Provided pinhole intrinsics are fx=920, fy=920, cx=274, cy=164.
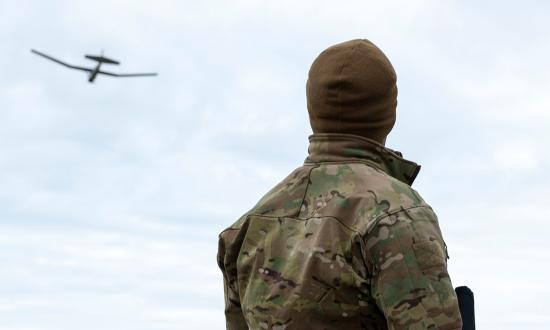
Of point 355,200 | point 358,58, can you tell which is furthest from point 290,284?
point 358,58

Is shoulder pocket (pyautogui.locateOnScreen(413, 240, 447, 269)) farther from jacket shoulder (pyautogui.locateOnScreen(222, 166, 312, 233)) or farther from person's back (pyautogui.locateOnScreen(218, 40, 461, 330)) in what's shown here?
jacket shoulder (pyautogui.locateOnScreen(222, 166, 312, 233))

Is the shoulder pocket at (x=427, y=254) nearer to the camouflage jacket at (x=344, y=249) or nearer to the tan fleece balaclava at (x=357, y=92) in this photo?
the camouflage jacket at (x=344, y=249)

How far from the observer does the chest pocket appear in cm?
473

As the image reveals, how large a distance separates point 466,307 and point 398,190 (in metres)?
0.71

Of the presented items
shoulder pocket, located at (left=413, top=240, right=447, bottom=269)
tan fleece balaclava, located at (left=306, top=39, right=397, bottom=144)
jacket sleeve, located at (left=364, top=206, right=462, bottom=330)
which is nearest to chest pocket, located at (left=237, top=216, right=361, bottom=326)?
jacket sleeve, located at (left=364, top=206, right=462, bottom=330)

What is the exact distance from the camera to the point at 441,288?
4637 millimetres

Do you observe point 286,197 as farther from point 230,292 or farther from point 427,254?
point 427,254

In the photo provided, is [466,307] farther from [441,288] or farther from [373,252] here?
[373,252]

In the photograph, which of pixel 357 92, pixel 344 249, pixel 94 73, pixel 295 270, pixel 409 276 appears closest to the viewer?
pixel 409 276

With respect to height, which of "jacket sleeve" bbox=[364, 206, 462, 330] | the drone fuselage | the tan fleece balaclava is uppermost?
the drone fuselage

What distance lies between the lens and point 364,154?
5094 millimetres

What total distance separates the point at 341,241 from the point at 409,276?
0.40m

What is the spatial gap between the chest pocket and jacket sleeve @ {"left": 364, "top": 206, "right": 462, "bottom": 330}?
0.15 meters

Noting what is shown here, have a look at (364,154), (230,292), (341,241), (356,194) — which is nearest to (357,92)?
(364,154)
